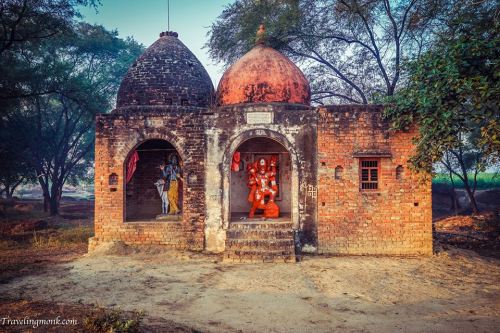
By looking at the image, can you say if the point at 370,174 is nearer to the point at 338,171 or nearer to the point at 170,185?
the point at 338,171

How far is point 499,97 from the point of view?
24.5ft

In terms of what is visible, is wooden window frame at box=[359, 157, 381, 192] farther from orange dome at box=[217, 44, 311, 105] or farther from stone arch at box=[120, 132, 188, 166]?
stone arch at box=[120, 132, 188, 166]

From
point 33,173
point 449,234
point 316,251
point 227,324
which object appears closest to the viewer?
point 227,324

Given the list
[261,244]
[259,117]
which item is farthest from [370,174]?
[261,244]

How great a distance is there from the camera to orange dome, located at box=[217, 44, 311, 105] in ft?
35.1

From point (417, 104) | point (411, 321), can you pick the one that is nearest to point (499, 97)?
point (417, 104)

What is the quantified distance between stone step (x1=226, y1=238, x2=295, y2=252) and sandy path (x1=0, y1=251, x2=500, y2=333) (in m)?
0.58

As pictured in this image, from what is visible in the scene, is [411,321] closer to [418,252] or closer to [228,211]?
[418,252]

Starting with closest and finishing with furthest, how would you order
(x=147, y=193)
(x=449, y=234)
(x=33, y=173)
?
(x=147, y=193) → (x=449, y=234) → (x=33, y=173)

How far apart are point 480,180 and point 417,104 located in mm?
25520

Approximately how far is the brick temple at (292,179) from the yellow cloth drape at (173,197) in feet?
2.68

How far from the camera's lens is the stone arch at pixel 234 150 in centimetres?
984

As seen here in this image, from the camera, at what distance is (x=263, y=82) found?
422 inches

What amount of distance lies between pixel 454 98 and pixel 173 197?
7987 millimetres
